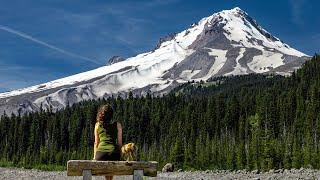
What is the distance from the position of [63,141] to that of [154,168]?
177594 millimetres

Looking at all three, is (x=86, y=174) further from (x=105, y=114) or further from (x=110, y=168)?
(x=105, y=114)

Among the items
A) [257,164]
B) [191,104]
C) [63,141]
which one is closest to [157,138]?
[191,104]

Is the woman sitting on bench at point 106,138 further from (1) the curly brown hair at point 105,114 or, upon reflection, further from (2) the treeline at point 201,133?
(2) the treeline at point 201,133

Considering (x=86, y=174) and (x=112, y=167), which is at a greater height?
(x=112, y=167)

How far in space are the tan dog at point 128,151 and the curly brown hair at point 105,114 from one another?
71 cm

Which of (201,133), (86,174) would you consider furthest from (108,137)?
(201,133)

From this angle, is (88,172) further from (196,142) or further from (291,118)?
(291,118)

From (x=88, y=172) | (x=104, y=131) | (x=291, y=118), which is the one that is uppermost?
(x=291, y=118)

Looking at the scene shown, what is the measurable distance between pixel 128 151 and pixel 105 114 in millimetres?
972

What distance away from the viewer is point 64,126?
192750mm

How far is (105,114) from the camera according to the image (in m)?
13.4

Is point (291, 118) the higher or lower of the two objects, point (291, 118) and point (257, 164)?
the higher

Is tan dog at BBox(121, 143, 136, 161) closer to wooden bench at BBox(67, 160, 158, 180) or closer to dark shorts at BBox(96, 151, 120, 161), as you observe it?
dark shorts at BBox(96, 151, 120, 161)

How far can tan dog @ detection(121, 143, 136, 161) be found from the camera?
513 inches
